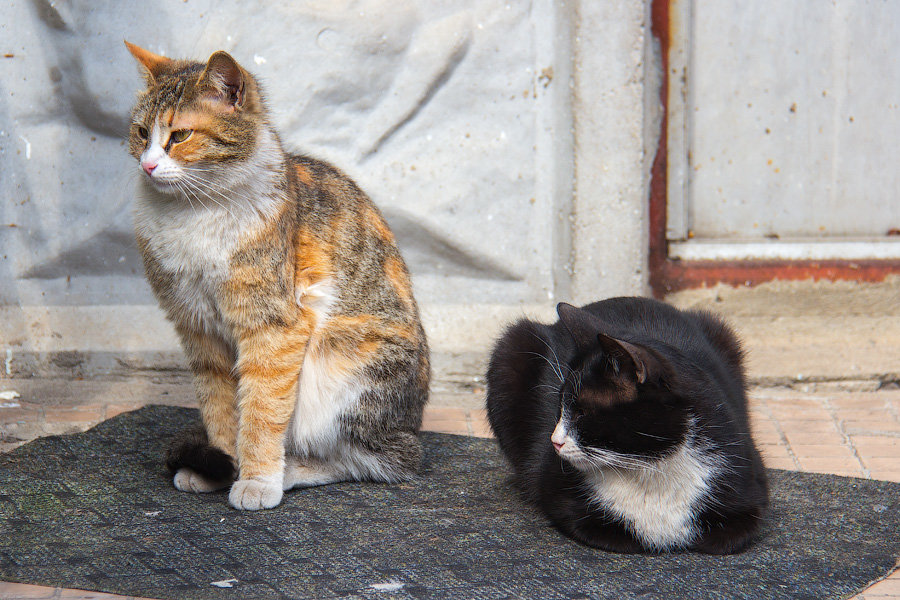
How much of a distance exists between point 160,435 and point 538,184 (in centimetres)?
238

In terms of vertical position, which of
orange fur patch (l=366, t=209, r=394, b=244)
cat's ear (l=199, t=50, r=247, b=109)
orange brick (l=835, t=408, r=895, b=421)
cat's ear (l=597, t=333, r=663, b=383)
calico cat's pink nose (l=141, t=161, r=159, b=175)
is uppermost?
cat's ear (l=199, t=50, r=247, b=109)

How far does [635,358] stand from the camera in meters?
2.45

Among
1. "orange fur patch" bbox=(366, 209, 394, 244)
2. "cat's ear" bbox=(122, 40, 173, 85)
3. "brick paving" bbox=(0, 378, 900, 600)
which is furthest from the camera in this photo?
"brick paving" bbox=(0, 378, 900, 600)

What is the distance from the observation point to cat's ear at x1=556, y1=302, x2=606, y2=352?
8.96 feet

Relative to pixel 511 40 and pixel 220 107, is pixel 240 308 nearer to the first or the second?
pixel 220 107

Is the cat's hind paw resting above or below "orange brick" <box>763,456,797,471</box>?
above

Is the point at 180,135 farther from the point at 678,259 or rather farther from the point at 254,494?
the point at 678,259

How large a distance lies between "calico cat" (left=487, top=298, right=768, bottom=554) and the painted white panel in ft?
7.05

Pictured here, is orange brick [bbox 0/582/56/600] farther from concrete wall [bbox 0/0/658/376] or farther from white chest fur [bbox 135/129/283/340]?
concrete wall [bbox 0/0/658/376]

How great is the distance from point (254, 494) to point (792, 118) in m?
3.68

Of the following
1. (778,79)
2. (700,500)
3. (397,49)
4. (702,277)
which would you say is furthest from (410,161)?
(700,500)

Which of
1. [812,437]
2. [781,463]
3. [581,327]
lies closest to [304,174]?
[581,327]

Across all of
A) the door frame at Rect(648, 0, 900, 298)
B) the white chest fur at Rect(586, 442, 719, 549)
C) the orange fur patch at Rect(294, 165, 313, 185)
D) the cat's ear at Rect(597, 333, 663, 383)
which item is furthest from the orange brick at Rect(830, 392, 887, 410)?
the orange fur patch at Rect(294, 165, 313, 185)

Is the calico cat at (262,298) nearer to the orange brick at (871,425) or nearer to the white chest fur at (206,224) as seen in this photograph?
the white chest fur at (206,224)
